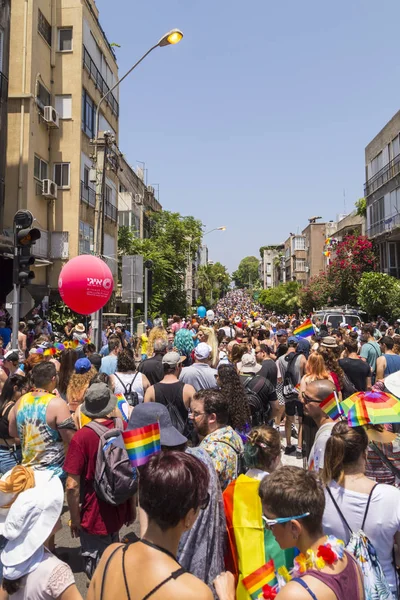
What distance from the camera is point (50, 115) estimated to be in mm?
21094

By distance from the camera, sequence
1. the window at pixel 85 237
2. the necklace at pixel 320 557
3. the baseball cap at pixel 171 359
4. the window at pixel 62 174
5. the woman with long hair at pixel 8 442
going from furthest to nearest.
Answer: the window at pixel 85 237, the window at pixel 62 174, the baseball cap at pixel 171 359, the woman with long hair at pixel 8 442, the necklace at pixel 320 557

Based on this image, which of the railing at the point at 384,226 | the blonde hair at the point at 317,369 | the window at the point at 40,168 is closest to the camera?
the blonde hair at the point at 317,369

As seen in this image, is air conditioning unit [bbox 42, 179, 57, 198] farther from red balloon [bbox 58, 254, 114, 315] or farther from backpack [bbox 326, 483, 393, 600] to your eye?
backpack [bbox 326, 483, 393, 600]

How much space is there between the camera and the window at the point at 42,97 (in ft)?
68.3

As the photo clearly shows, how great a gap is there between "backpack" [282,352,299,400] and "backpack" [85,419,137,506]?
489cm

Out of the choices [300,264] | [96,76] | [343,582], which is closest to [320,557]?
[343,582]

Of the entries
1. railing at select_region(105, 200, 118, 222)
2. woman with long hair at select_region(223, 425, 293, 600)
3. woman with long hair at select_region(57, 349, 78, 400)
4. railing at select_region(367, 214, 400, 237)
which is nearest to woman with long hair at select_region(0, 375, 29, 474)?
woman with long hair at select_region(57, 349, 78, 400)

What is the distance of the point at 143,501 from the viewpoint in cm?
210

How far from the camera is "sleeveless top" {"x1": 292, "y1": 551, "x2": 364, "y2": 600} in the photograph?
204 centimetres

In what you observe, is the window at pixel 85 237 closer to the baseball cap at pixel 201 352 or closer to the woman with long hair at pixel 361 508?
A: the baseball cap at pixel 201 352

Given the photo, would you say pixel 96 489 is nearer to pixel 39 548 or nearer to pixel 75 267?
pixel 39 548

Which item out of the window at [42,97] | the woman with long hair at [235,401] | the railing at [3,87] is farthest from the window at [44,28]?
the woman with long hair at [235,401]

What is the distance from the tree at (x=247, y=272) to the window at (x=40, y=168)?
158462mm

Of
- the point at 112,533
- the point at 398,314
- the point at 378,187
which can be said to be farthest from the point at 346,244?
the point at 112,533
